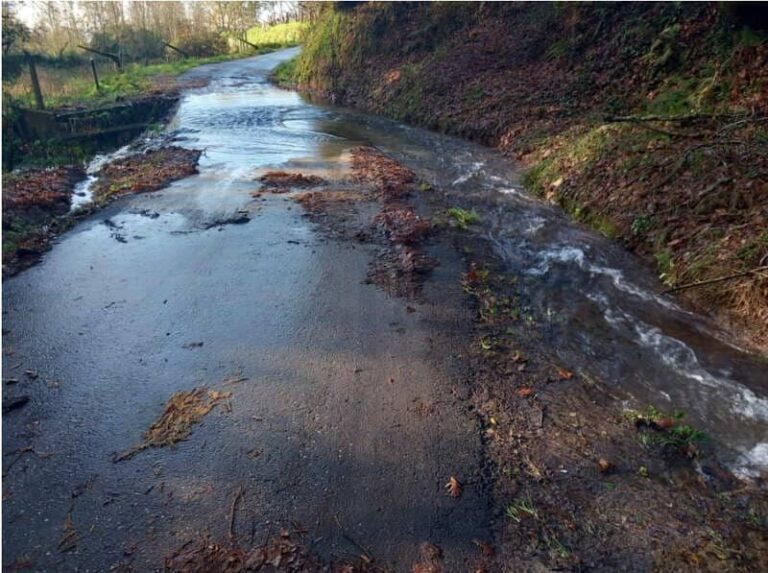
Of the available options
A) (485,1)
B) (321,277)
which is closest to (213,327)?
(321,277)

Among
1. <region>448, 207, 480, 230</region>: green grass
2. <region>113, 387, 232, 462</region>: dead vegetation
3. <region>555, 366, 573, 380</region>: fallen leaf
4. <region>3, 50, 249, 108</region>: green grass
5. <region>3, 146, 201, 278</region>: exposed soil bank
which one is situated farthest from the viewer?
<region>3, 50, 249, 108</region>: green grass

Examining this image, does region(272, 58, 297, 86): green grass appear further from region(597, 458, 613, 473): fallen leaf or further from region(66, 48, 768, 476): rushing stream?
region(597, 458, 613, 473): fallen leaf

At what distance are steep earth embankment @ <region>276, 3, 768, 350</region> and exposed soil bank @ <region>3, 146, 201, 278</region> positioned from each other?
8.03 meters

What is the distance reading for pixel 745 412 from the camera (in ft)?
14.3

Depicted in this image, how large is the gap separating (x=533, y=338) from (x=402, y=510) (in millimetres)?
2665

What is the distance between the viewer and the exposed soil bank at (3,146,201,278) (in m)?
7.67

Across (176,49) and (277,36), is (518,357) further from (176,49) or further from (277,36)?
(277,36)

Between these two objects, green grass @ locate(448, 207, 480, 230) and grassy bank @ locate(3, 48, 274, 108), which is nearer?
green grass @ locate(448, 207, 480, 230)

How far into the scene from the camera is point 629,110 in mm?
11023

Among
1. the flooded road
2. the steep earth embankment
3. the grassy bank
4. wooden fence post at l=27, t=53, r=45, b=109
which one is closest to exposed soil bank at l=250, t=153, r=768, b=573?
the flooded road

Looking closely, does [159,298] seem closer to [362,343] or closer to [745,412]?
[362,343]

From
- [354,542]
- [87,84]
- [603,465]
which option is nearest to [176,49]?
[87,84]

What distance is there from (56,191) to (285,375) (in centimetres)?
827

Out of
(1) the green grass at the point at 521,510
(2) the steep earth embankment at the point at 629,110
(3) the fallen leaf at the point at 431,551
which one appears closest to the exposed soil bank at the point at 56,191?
(3) the fallen leaf at the point at 431,551
